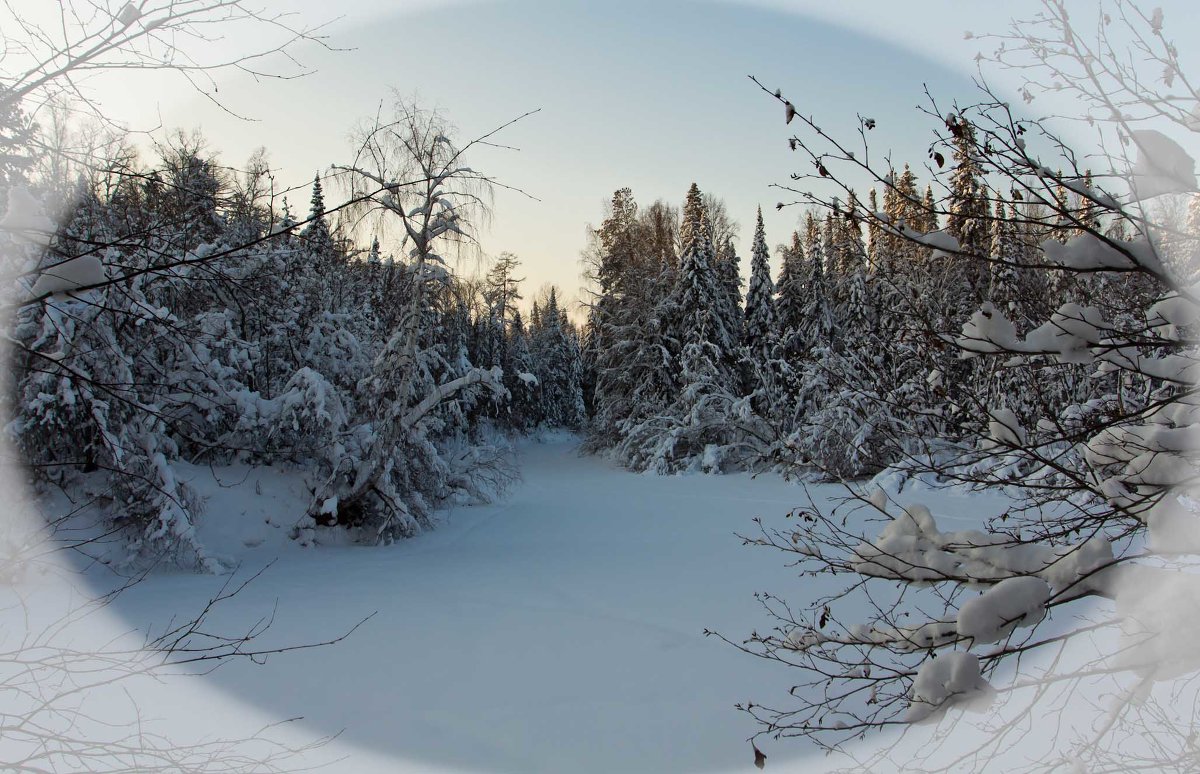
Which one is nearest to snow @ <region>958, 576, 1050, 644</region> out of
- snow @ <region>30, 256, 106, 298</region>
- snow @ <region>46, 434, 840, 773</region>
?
snow @ <region>46, 434, 840, 773</region>

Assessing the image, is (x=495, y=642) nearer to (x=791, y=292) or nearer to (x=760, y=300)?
(x=760, y=300)

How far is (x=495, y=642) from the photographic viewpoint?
20.0 feet

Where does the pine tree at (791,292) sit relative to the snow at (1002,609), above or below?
above

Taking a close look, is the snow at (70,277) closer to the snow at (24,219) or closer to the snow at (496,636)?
the snow at (24,219)

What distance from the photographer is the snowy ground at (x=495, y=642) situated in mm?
4371

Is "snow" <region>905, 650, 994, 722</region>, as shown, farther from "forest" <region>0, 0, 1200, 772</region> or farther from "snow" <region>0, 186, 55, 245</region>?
"snow" <region>0, 186, 55, 245</region>

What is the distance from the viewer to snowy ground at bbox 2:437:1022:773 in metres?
4.37

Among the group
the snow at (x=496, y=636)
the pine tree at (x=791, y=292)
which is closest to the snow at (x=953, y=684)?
the snow at (x=496, y=636)

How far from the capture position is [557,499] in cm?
1501

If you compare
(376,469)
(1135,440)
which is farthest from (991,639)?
(376,469)

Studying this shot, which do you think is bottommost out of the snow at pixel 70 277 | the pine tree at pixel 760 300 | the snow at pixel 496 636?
the snow at pixel 496 636

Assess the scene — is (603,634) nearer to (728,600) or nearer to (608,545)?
(728,600)

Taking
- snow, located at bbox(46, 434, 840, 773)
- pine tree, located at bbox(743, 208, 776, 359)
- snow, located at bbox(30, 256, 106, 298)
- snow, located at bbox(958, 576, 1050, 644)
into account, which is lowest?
snow, located at bbox(46, 434, 840, 773)

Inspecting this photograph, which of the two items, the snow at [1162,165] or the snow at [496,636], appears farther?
the snow at [496,636]
